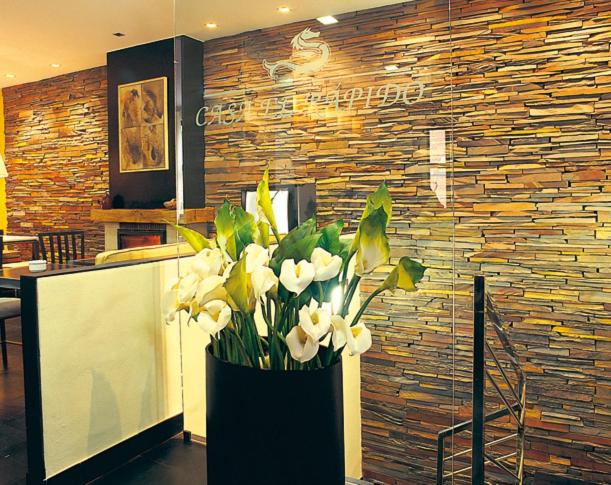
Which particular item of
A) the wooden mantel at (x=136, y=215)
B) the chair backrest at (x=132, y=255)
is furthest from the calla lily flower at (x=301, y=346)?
the wooden mantel at (x=136, y=215)

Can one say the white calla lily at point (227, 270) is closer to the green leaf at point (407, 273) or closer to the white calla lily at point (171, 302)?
the white calla lily at point (171, 302)

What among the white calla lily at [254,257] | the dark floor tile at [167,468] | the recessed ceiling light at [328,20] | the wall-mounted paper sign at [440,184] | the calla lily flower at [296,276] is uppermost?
the recessed ceiling light at [328,20]

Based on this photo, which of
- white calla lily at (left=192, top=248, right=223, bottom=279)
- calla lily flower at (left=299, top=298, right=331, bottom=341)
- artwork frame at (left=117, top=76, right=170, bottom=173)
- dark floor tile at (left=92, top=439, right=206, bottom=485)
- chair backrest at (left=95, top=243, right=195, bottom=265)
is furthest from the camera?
artwork frame at (left=117, top=76, right=170, bottom=173)

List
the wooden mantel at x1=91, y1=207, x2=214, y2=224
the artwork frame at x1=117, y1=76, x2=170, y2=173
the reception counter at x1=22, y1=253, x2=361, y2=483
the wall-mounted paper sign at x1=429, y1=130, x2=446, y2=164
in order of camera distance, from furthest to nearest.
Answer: the artwork frame at x1=117, y1=76, x2=170, y2=173
the wooden mantel at x1=91, y1=207, x2=214, y2=224
the reception counter at x1=22, y1=253, x2=361, y2=483
the wall-mounted paper sign at x1=429, y1=130, x2=446, y2=164

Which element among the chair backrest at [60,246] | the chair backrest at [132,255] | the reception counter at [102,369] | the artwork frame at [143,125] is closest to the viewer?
the reception counter at [102,369]

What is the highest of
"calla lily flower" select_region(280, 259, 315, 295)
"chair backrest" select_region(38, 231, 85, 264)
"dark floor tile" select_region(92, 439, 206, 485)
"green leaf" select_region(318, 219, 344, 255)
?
"green leaf" select_region(318, 219, 344, 255)

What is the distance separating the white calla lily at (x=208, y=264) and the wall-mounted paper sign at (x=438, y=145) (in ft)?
1.85

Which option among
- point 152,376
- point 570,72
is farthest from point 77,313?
point 570,72

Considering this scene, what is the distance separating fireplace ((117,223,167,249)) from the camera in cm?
579

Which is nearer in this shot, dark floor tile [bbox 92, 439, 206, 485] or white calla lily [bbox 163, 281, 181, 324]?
white calla lily [bbox 163, 281, 181, 324]

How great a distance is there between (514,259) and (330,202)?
57 cm

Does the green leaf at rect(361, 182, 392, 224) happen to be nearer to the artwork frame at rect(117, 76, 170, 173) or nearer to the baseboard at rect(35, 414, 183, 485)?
the baseboard at rect(35, 414, 183, 485)

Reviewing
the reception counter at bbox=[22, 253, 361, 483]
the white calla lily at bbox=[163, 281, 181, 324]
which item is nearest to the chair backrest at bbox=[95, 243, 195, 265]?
the reception counter at bbox=[22, 253, 361, 483]

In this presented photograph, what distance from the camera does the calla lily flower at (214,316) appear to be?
915mm
